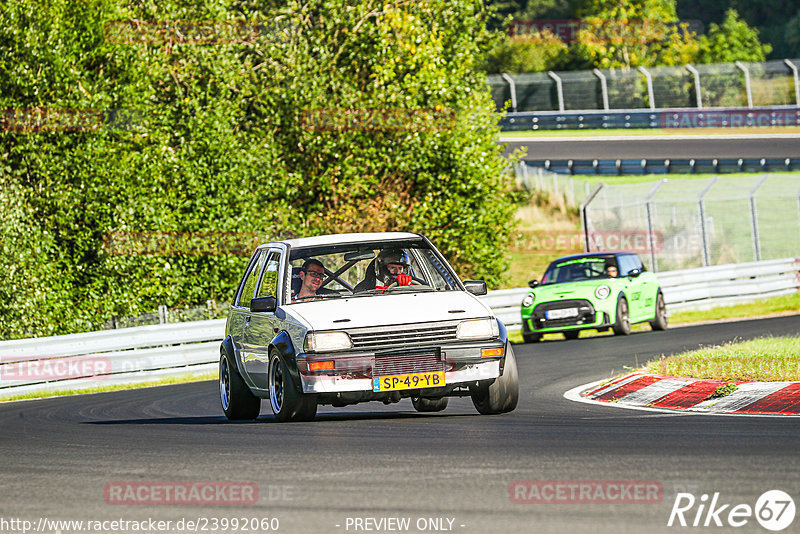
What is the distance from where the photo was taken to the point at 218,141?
93.9ft

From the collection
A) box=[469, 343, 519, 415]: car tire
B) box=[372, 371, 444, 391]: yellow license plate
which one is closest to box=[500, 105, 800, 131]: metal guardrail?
box=[469, 343, 519, 415]: car tire

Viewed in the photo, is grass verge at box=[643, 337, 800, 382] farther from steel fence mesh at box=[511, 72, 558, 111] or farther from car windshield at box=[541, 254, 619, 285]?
steel fence mesh at box=[511, 72, 558, 111]

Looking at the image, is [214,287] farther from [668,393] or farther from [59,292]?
[668,393]

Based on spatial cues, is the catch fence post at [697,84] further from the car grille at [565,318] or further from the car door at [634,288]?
the car grille at [565,318]

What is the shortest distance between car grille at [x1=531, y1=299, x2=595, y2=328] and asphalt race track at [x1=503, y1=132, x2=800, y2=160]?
32.9 m

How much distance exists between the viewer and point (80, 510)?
6.70m

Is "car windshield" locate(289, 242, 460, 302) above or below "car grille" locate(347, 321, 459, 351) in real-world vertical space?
above

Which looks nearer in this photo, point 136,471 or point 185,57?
point 136,471

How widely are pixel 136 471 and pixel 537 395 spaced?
600cm

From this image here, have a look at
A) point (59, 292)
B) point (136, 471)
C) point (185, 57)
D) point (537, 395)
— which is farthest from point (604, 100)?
point (136, 471)

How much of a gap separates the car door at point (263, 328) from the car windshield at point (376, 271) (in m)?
0.26

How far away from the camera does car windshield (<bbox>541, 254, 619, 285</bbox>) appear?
2314 cm

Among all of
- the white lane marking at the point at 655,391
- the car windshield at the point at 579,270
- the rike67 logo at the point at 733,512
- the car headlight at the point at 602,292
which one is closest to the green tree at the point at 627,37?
the car windshield at the point at 579,270

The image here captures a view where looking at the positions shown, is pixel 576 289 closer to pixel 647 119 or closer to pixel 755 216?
pixel 755 216
